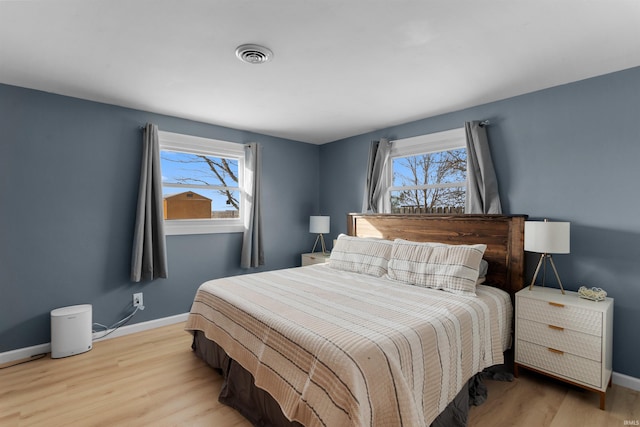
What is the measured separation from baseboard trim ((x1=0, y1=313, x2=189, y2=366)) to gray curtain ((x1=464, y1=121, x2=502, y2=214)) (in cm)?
348

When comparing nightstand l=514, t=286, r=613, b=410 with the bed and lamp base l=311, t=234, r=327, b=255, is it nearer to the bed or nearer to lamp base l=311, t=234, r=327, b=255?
the bed

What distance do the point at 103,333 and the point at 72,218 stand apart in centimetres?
119

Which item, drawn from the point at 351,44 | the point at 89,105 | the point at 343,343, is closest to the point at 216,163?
the point at 89,105

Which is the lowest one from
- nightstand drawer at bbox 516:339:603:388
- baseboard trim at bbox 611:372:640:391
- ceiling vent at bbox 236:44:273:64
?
baseboard trim at bbox 611:372:640:391

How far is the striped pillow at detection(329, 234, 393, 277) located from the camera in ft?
10.2

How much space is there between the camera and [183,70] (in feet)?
7.79

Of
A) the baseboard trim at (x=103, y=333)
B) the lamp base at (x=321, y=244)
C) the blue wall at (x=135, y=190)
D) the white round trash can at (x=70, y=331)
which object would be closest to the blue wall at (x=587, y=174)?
the blue wall at (x=135, y=190)

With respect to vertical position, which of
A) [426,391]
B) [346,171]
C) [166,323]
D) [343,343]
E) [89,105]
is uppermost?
[89,105]

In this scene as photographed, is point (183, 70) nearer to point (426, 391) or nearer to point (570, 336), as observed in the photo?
point (426, 391)

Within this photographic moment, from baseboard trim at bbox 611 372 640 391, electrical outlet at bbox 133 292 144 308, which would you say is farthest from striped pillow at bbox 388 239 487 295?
electrical outlet at bbox 133 292 144 308

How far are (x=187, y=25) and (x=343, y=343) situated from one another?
77.7 inches

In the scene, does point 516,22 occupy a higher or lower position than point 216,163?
higher

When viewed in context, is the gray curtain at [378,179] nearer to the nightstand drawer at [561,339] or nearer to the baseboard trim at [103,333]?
the nightstand drawer at [561,339]

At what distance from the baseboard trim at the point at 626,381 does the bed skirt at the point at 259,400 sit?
1.11 meters
